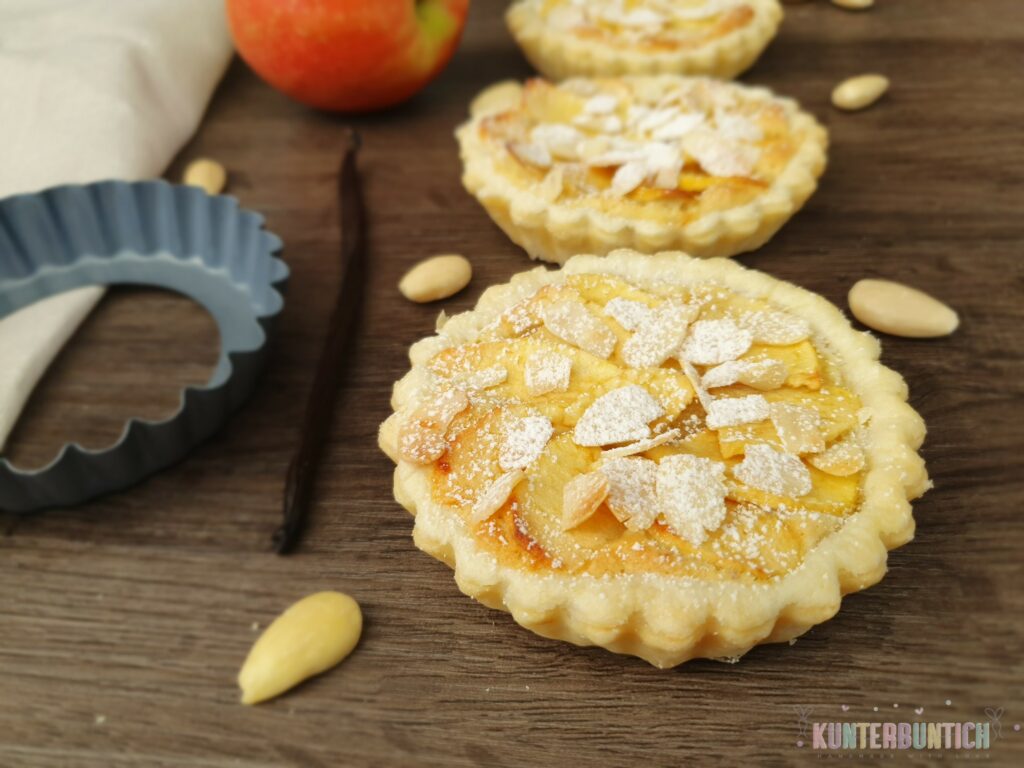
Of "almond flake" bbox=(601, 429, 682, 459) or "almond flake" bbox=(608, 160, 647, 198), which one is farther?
"almond flake" bbox=(608, 160, 647, 198)

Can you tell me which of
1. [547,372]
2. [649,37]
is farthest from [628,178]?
[649,37]

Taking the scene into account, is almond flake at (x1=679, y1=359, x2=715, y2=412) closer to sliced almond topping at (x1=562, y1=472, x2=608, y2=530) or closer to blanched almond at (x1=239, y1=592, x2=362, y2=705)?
sliced almond topping at (x1=562, y1=472, x2=608, y2=530)

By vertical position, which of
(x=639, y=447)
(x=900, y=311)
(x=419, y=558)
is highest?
(x=639, y=447)

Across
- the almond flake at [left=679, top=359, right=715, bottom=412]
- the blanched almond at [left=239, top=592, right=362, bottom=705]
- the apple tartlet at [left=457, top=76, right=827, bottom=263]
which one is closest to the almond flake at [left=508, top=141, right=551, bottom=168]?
the apple tartlet at [left=457, top=76, right=827, bottom=263]

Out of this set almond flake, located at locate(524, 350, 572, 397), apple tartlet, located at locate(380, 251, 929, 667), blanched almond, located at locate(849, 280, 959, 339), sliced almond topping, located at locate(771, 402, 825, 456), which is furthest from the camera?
blanched almond, located at locate(849, 280, 959, 339)

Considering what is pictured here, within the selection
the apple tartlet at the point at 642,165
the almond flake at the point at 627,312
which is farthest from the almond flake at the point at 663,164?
the almond flake at the point at 627,312

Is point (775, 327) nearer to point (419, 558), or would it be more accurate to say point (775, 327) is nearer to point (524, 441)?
point (524, 441)
